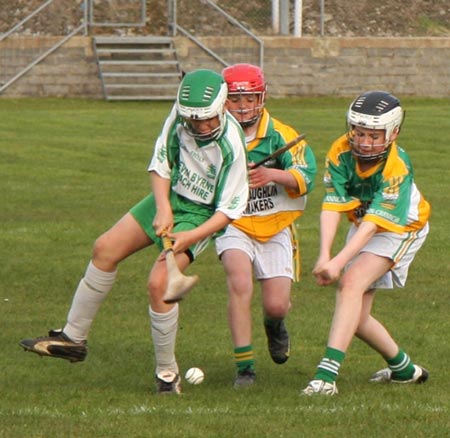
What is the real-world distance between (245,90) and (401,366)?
6.07 ft

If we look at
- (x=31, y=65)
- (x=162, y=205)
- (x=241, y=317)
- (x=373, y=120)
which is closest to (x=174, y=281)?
(x=162, y=205)

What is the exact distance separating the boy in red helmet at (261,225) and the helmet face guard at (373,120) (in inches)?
29.8

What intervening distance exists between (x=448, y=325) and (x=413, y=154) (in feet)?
39.6

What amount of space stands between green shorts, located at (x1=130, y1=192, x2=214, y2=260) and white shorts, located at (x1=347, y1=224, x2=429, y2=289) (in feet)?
2.99

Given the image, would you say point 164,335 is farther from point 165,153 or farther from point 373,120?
point 373,120

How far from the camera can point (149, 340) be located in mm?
9516

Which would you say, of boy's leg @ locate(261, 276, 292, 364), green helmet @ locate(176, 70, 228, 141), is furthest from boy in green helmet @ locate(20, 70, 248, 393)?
boy's leg @ locate(261, 276, 292, 364)

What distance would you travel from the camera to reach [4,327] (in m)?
9.88

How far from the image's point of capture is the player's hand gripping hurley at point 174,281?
7.31m

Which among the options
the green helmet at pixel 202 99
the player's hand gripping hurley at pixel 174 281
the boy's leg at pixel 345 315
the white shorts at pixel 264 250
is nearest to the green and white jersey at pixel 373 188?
the boy's leg at pixel 345 315

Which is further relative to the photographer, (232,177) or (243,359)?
(243,359)

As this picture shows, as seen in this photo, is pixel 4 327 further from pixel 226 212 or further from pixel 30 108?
pixel 30 108

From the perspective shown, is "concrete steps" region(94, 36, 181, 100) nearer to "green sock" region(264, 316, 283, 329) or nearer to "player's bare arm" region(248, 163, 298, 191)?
"green sock" region(264, 316, 283, 329)

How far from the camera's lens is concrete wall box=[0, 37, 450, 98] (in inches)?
1214
